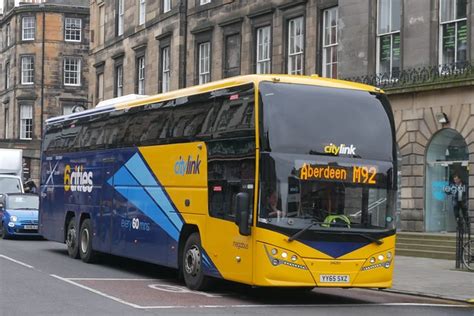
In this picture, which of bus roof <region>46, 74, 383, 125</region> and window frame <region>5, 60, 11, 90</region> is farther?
window frame <region>5, 60, 11, 90</region>

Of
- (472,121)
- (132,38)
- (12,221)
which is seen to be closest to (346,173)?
(472,121)

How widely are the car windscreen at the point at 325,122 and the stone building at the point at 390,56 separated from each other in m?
11.0

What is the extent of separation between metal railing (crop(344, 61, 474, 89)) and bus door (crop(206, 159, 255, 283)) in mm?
12508

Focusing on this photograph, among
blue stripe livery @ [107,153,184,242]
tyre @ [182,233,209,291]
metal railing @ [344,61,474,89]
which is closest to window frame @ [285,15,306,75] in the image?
metal railing @ [344,61,474,89]

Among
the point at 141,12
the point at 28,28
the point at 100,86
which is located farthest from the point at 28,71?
the point at 141,12

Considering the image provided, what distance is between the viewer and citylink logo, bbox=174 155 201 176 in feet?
46.9

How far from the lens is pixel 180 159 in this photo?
14.9m

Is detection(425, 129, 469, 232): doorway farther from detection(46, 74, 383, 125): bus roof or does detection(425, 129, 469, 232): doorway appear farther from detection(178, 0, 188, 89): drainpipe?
detection(178, 0, 188, 89): drainpipe

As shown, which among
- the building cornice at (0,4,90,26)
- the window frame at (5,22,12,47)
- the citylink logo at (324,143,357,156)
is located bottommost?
the citylink logo at (324,143,357,156)

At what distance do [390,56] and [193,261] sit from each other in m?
14.8

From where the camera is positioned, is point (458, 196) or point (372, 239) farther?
point (458, 196)

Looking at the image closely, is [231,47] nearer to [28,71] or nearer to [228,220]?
[228,220]

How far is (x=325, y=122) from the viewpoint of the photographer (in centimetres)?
1291

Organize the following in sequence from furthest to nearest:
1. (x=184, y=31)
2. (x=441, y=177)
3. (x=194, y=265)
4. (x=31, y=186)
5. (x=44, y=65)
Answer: (x=44, y=65) → (x=31, y=186) → (x=184, y=31) → (x=441, y=177) → (x=194, y=265)
